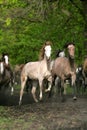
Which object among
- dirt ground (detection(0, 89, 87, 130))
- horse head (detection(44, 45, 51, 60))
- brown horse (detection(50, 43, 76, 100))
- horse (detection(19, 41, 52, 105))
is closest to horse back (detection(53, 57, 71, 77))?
brown horse (detection(50, 43, 76, 100))

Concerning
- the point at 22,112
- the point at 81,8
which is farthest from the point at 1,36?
the point at 22,112

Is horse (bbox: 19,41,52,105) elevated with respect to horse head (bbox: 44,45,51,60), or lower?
lower

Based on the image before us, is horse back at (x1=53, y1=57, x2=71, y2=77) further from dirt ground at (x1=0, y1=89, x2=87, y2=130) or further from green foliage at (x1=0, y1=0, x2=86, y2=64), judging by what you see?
green foliage at (x1=0, y1=0, x2=86, y2=64)

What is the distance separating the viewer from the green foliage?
25406 millimetres

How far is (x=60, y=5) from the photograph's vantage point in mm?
27641

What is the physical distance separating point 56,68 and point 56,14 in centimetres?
868

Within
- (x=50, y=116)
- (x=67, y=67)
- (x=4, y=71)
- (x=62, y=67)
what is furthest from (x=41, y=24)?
(x=50, y=116)

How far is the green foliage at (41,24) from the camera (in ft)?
83.4

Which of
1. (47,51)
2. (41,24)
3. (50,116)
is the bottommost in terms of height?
(50,116)

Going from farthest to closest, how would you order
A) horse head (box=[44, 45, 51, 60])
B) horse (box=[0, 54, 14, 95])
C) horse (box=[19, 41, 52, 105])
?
1. horse (box=[0, 54, 14, 95])
2. horse (box=[19, 41, 52, 105])
3. horse head (box=[44, 45, 51, 60])

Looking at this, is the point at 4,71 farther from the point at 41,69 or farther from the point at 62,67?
the point at 62,67

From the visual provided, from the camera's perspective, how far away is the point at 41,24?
30.6 meters

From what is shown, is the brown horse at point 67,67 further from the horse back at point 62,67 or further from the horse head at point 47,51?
the horse head at point 47,51

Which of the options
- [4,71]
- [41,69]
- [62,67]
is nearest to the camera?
[41,69]
